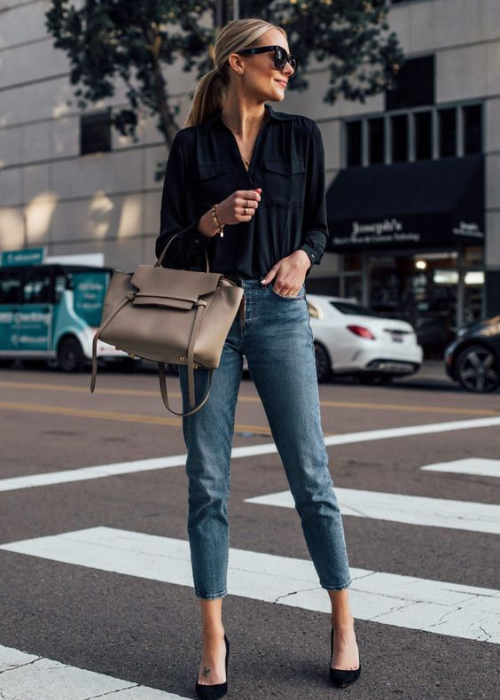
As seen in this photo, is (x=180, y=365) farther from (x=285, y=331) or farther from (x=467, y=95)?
(x=467, y=95)

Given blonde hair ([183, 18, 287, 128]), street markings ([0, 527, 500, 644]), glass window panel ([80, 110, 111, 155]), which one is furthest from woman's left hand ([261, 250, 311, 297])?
glass window panel ([80, 110, 111, 155])

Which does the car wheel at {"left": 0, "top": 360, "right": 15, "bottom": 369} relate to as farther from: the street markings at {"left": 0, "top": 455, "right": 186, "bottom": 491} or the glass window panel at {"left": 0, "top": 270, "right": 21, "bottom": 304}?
the street markings at {"left": 0, "top": 455, "right": 186, "bottom": 491}

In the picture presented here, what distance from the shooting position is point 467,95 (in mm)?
23266

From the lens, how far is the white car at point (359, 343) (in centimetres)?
1702

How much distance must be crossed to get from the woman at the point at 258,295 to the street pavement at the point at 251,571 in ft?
1.16

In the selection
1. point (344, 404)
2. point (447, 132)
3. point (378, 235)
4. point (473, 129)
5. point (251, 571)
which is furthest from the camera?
point (447, 132)

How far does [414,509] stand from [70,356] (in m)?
17.1

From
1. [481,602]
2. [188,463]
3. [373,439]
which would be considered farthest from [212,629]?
[373,439]

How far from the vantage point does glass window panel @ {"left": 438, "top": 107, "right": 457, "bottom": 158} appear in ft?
76.9

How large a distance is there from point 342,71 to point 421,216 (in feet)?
11.2

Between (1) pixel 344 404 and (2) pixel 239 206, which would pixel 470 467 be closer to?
(1) pixel 344 404

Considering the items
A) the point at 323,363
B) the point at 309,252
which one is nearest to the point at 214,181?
the point at 309,252

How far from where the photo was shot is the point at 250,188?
3.39 metres

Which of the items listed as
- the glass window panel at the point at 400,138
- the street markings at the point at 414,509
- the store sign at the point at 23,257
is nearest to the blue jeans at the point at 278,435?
the street markings at the point at 414,509
